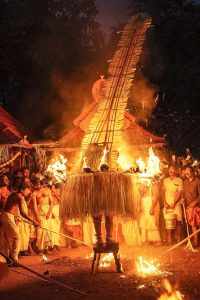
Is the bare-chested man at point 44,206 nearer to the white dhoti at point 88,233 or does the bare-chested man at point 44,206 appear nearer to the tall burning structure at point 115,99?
the white dhoti at point 88,233

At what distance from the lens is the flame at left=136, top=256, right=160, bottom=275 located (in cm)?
798

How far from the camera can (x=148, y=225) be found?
11.2 m

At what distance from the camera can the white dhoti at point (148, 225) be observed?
11.1 metres

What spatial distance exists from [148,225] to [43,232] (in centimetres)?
265

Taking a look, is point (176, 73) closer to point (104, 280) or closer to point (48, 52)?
point (48, 52)

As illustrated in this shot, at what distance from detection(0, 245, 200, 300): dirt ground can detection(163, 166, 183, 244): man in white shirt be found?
1152mm

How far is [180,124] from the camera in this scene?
76.8ft

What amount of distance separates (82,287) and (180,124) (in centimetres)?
1716

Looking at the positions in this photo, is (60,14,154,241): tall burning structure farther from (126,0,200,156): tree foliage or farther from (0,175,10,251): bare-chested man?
(126,0,200,156): tree foliage

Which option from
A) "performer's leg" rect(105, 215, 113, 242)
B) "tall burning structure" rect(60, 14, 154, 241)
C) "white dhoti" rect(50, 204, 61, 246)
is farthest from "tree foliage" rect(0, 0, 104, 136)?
"performer's leg" rect(105, 215, 113, 242)

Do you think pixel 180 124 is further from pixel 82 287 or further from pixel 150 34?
pixel 82 287

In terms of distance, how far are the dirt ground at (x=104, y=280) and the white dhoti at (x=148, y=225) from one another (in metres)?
1.17

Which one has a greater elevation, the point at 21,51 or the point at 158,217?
the point at 21,51

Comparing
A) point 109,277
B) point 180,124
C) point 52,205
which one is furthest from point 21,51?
point 109,277
